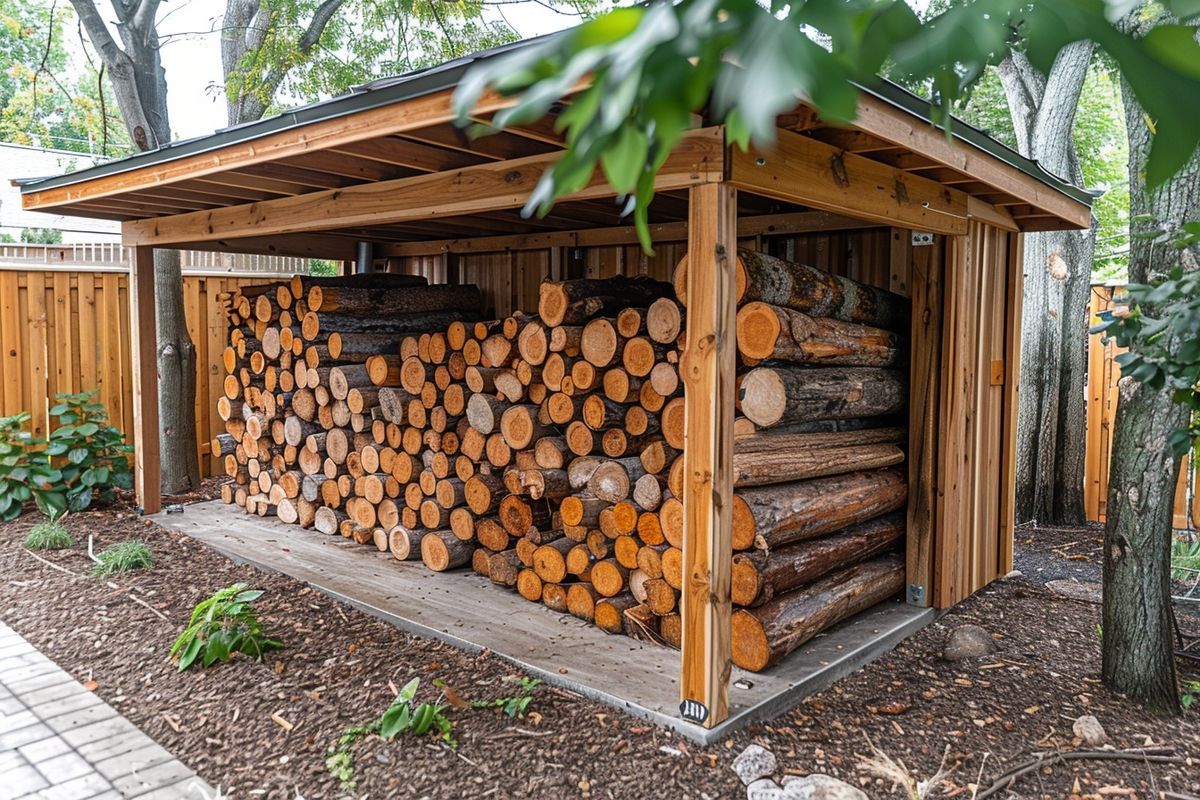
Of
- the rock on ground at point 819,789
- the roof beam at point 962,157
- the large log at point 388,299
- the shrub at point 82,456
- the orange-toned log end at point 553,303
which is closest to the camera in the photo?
the rock on ground at point 819,789

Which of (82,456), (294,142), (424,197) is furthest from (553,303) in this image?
(82,456)

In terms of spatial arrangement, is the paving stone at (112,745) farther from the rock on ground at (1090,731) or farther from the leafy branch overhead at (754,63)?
the rock on ground at (1090,731)

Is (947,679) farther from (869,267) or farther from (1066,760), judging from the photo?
(869,267)

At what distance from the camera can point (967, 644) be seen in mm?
3908

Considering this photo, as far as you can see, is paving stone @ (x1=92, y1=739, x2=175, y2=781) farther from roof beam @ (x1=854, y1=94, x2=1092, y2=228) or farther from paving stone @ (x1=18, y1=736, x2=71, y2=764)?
roof beam @ (x1=854, y1=94, x2=1092, y2=228)

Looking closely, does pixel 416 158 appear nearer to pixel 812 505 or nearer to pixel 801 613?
pixel 812 505

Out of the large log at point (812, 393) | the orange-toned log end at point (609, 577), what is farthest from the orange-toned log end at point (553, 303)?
the orange-toned log end at point (609, 577)

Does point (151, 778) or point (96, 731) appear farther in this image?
point (96, 731)

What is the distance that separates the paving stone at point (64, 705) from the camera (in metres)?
3.24

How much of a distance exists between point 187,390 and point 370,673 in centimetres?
397

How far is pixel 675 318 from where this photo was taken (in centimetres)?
387

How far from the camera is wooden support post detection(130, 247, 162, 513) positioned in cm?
601

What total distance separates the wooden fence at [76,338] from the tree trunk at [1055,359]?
6.51m

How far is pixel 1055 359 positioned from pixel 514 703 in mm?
5208
